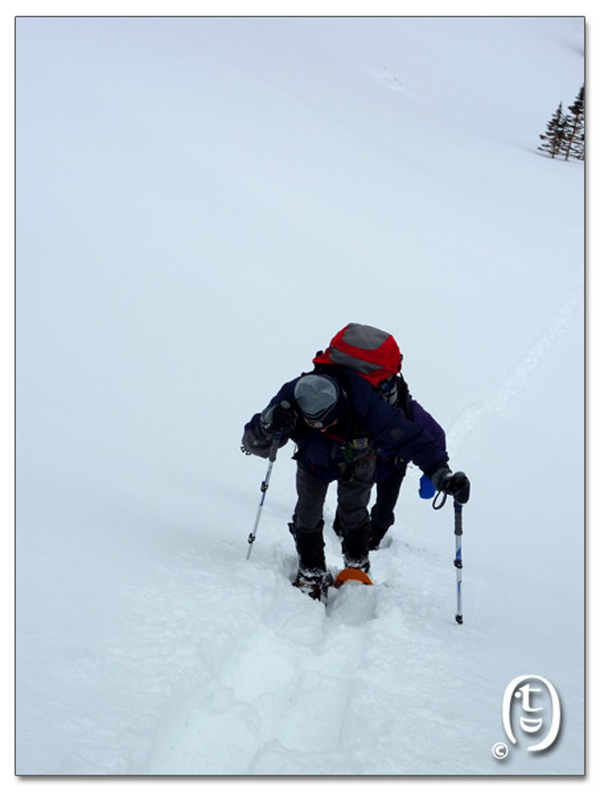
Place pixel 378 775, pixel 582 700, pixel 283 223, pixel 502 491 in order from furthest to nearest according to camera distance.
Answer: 1. pixel 283 223
2. pixel 502 491
3. pixel 582 700
4. pixel 378 775

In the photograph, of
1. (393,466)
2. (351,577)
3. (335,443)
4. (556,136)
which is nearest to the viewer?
(335,443)

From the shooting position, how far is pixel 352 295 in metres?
10.6

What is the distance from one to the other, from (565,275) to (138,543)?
47.6ft

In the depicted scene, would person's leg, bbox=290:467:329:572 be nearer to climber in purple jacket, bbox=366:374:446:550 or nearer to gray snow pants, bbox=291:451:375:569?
gray snow pants, bbox=291:451:375:569

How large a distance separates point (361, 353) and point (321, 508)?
0.95 metres

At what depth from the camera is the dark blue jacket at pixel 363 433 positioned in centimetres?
339

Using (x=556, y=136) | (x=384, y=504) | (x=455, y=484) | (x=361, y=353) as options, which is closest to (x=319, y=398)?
(x=361, y=353)

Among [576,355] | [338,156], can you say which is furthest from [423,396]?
[338,156]

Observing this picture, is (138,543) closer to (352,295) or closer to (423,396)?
(423,396)

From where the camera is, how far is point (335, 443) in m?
3.54

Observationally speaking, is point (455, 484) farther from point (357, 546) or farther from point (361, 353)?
point (357, 546)

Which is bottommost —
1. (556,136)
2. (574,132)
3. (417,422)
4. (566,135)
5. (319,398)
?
(556,136)

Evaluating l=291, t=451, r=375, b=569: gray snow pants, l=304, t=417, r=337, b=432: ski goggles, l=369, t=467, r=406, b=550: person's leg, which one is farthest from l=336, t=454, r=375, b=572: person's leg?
l=369, t=467, r=406, b=550: person's leg

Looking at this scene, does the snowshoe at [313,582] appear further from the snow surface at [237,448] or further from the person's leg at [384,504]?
the person's leg at [384,504]
